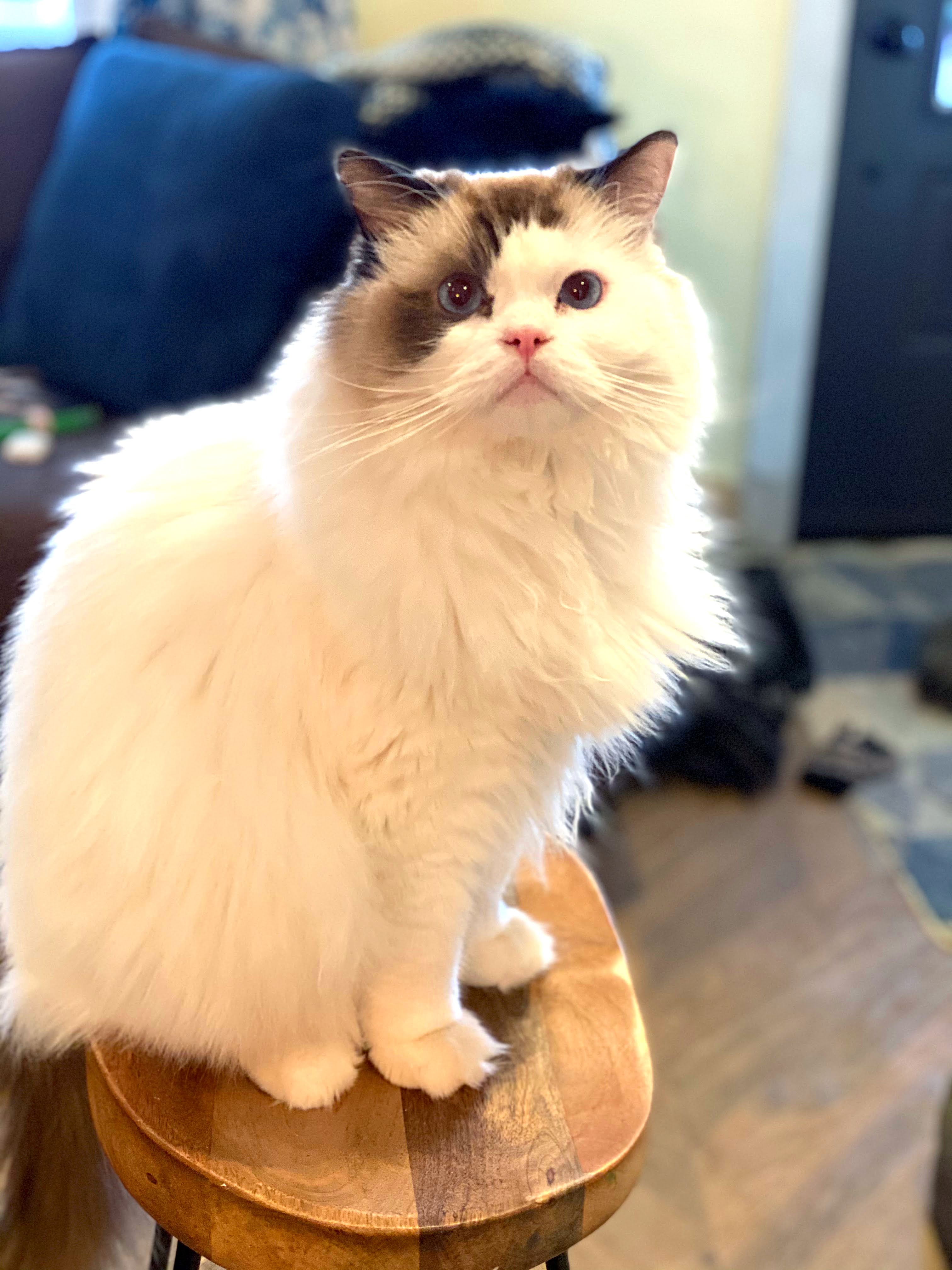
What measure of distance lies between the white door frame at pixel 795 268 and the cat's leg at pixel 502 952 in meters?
2.33

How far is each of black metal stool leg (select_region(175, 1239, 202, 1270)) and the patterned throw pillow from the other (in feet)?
7.86

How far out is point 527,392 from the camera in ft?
2.14

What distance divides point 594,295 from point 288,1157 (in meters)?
0.62

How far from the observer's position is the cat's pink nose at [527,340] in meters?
0.65

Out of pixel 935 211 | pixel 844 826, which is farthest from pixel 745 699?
pixel 935 211

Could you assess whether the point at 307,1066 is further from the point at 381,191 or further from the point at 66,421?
the point at 66,421

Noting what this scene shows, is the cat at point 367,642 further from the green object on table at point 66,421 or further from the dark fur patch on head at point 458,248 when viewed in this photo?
the green object on table at point 66,421

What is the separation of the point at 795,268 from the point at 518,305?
7.81ft

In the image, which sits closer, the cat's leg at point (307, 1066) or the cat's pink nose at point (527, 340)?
the cat's pink nose at point (527, 340)

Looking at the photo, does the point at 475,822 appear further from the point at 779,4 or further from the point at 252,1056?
the point at 779,4

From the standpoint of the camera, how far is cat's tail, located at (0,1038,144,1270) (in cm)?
78

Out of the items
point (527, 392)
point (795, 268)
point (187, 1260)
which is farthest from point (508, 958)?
point (795, 268)

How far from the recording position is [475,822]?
2.47 feet

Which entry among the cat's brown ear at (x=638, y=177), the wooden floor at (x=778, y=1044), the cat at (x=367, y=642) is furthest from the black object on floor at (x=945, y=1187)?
the cat's brown ear at (x=638, y=177)
